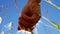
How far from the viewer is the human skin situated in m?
1.48

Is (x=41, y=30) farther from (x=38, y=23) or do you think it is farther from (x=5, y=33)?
(x=5, y=33)

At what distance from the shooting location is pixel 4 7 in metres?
1.61

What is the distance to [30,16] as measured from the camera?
1.49 meters

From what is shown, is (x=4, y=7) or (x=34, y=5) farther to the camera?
(x=4, y=7)

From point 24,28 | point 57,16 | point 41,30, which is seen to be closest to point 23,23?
point 24,28

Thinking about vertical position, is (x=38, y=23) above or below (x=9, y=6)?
below

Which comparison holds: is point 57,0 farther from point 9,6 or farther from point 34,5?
point 9,6

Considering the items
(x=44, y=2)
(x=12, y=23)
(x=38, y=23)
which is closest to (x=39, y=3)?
(x=44, y=2)

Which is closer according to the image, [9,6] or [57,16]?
[57,16]

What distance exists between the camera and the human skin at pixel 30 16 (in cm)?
148

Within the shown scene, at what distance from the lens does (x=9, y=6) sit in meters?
1.60

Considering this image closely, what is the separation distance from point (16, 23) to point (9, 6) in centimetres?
15

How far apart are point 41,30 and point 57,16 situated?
16cm

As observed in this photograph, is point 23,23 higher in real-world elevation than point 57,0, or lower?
lower
